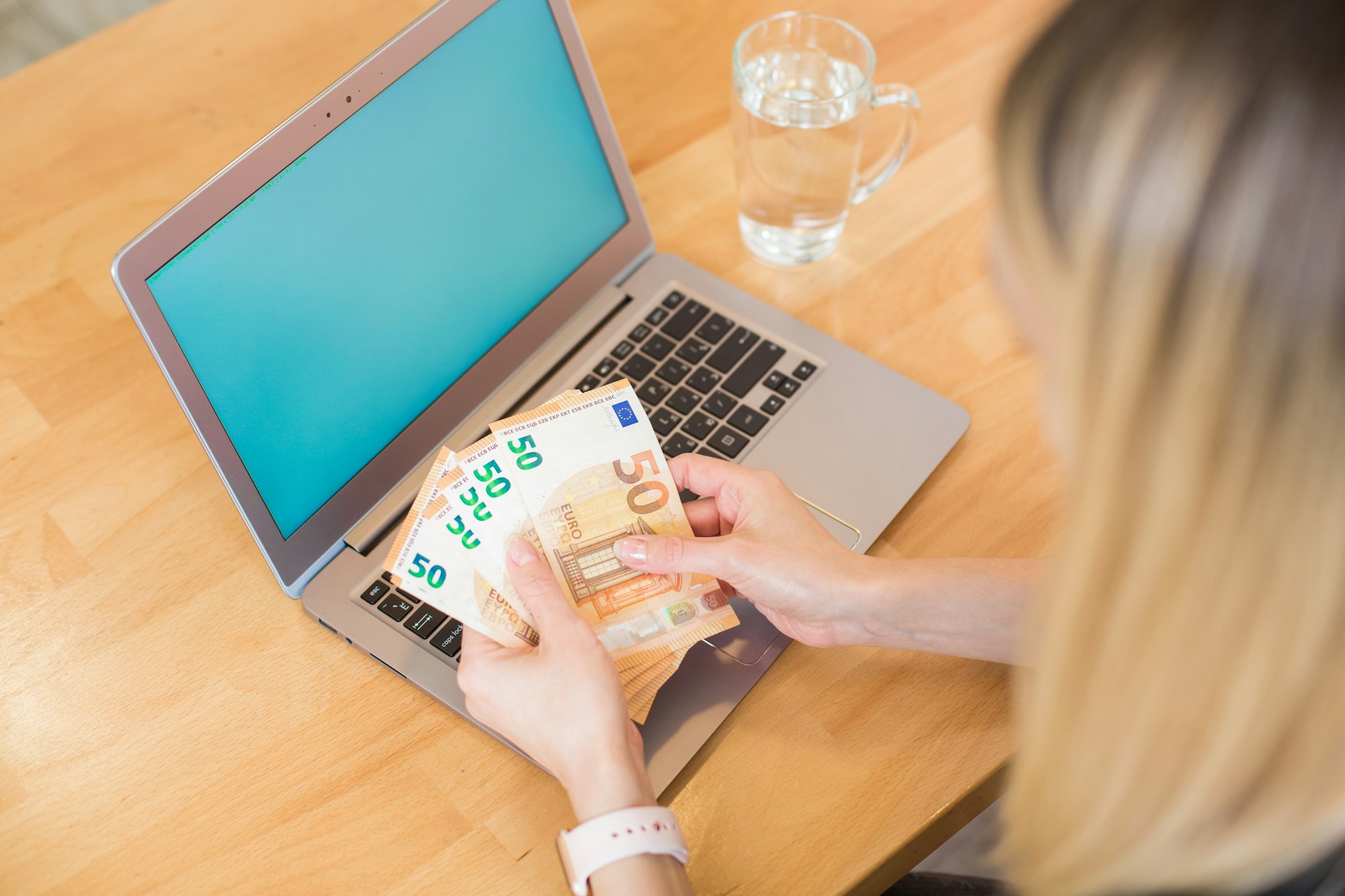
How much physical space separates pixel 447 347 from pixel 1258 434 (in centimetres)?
70

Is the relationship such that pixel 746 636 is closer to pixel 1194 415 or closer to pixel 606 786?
pixel 606 786

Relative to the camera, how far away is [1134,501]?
Result: 447 millimetres

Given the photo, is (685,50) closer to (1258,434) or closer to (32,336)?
(32,336)

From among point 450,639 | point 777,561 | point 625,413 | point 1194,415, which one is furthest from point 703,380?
point 1194,415

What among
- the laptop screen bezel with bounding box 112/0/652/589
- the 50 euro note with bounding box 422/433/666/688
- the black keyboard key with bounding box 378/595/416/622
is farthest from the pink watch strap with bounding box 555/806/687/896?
the laptop screen bezel with bounding box 112/0/652/589

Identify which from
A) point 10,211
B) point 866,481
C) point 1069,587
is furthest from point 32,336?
point 1069,587

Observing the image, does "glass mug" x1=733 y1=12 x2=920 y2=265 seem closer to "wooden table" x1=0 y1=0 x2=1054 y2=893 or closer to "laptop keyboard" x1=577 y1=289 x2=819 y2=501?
"wooden table" x1=0 y1=0 x2=1054 y2=893

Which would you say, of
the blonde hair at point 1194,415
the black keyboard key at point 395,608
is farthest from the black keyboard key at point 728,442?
the blonde hair at point 1194,415

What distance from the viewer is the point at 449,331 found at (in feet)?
3.06

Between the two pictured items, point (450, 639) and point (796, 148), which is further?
point (796, 148)

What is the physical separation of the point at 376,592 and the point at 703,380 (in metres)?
0.37

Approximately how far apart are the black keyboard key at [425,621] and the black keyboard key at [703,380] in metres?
0.33

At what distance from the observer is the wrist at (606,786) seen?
0.70 metres

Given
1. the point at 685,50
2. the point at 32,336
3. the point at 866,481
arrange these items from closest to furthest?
1. the point at 866,481
2. the point at 32,336
3. the point at 685,50
